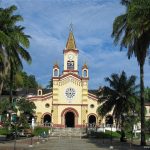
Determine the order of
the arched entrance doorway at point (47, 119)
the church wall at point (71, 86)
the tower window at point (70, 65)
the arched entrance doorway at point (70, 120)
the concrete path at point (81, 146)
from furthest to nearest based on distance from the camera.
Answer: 1. the tower window at point (70, 65)
2. the arched entrance doorway at point (70, 120)
3. the arched entrance doorway at point (47, 119)
4. the church wall at point (71, 86)
5. the concrete path at point (81, 146)

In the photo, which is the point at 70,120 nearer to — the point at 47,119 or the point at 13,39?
the point at 47,119

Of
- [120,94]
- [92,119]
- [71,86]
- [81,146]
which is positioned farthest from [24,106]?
[92,119]

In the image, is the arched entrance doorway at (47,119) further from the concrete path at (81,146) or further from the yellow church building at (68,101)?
the concrete path at (81,146)

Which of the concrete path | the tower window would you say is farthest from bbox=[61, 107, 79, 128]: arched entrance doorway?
the concrete path

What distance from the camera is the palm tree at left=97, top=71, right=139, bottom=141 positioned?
58.0 metres

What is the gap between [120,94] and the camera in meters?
57.9

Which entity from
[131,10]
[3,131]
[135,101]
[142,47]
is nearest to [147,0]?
[131,10]

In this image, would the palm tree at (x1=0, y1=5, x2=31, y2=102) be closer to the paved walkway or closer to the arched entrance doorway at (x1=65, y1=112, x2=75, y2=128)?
the paved walkway

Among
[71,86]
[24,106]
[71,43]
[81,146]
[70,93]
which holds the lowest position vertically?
[81,146]

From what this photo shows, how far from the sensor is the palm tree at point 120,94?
5797 cm

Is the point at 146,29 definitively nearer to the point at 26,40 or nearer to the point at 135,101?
the point at 26,40

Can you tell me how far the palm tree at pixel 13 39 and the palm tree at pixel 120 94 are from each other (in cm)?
1603

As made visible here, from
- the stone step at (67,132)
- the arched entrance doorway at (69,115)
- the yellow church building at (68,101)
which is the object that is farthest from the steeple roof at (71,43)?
the stone step at (67,132)

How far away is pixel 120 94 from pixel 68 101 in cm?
3617
